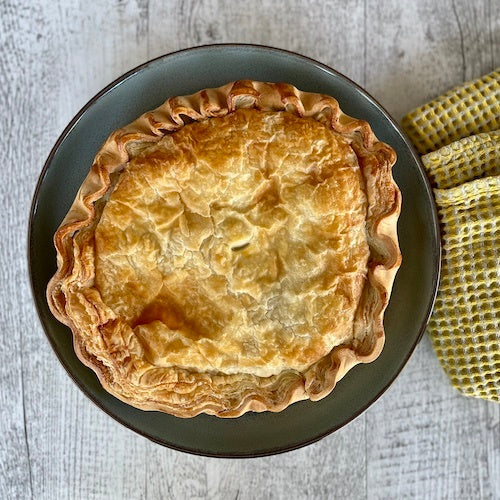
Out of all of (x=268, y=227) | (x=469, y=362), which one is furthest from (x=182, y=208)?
(x=469, y=362)

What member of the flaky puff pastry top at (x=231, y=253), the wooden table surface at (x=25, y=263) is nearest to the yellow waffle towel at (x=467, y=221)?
the wooden table surface at (x=25, y=263)

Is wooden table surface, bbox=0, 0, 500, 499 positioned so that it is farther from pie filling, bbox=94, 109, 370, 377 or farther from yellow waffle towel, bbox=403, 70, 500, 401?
pie filling, bbox=94, 109, 370, 377

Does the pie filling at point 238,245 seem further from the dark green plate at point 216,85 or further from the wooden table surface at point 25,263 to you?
the wooden table surface at point 25,263

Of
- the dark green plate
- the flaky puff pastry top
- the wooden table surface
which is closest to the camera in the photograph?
the flaky puff pastry top

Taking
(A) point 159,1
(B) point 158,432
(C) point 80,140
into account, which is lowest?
(B) point 158,432

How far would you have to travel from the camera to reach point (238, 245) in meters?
1.71

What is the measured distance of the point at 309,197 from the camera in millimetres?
1667

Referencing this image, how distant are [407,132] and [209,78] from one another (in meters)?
0.61

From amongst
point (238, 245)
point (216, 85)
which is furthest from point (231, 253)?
point (216, 85)

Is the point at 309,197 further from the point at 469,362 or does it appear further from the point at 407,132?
the point at 469,362

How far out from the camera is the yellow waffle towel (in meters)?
1.89

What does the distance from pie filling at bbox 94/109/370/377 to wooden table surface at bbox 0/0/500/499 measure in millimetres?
455

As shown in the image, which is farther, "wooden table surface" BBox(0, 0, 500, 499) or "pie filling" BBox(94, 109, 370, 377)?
"wooden table surface" BBox(0, 0, 500, 499)

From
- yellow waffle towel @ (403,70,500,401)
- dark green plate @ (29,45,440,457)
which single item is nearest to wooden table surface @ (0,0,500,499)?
yellow waffle towel @ (403,70,500,401)
